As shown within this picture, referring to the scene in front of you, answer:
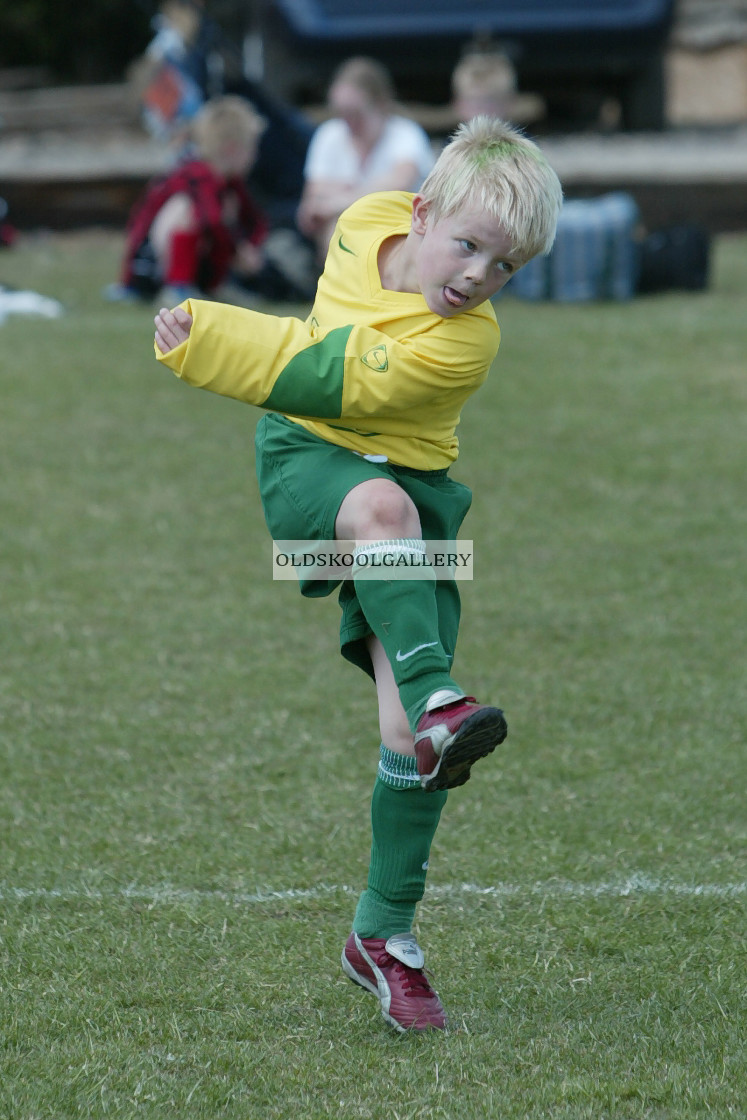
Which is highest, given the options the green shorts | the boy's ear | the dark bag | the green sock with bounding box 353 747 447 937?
the boy's ear

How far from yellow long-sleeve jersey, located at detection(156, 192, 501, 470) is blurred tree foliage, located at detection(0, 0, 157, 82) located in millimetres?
21621

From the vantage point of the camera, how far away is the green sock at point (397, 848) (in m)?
2.75

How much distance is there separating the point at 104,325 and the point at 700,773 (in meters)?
6.38

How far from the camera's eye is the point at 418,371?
265cm

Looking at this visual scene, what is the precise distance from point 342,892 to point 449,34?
1246 cm

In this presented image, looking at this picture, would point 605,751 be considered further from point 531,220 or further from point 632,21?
point 632,21

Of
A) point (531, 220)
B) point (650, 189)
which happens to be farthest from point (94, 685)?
point (650, 189)

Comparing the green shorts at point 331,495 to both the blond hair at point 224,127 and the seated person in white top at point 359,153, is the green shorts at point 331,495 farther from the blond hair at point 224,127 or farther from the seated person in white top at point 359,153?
the blond hair at point 224,127

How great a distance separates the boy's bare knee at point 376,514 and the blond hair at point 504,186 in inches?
19.2

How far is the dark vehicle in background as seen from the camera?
45.8ft

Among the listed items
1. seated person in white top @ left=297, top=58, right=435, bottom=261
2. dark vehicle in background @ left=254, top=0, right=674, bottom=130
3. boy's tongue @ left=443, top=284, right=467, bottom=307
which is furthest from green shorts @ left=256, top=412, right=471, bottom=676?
dark vehicle in background @ left=254, top=0, right=674, bottom=130

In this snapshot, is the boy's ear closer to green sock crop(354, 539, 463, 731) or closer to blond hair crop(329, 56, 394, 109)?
green sock crop(354, 539, 463, 731)

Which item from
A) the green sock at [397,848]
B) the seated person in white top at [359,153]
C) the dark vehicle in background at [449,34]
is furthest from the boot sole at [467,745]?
the dark vehicle in background at [449,34]

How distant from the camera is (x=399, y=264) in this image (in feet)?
9.22
